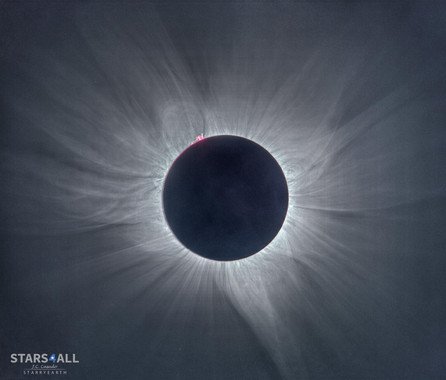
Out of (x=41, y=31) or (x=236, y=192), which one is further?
(x=41, y=31)

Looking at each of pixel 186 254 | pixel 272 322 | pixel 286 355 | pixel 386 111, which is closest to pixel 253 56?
pixel 386 111

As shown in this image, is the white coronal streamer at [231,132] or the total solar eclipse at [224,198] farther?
A: the white coronal streamer at [231,132]

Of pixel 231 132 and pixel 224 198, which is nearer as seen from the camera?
pixel 224 198

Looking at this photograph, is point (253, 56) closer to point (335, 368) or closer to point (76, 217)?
point (76, 217)

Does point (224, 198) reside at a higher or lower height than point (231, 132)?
lower
